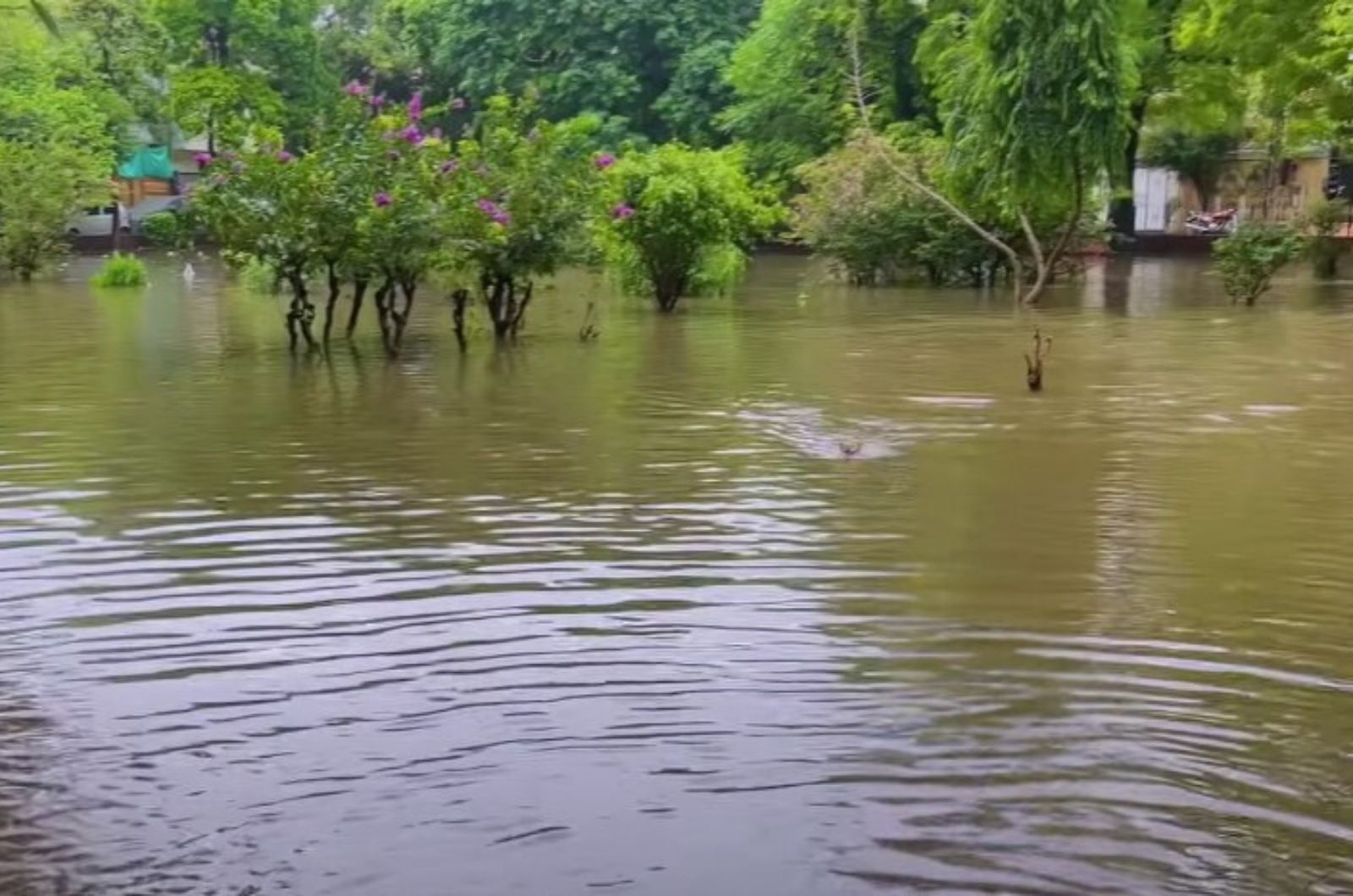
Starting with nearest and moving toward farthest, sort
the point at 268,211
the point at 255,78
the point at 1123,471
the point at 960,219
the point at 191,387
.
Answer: the point at 1123,471 → the point at 191,387 → the point at 268,211 → the point at 960,219 → the point at 255,78

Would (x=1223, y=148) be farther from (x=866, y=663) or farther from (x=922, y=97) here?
(x=866, y=663)

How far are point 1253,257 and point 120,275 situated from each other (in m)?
20.0

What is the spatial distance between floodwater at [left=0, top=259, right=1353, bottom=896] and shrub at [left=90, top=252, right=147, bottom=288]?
1755 centimetres

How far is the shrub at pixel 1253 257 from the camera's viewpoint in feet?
76.3

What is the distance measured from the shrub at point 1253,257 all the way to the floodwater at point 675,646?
11583 mm

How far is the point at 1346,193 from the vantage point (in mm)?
42562

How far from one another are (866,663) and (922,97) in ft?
115

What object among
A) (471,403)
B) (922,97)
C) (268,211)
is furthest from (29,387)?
(922,97)

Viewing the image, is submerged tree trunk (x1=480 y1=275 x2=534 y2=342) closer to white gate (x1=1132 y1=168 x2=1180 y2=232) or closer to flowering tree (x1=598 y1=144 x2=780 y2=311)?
flowering tree (x1=598 y1=144 x2=780 y2=311)

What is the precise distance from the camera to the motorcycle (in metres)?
47.3

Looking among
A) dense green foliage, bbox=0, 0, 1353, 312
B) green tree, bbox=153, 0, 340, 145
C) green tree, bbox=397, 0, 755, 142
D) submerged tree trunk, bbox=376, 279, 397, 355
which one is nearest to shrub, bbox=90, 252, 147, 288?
dense green foliage, bbox=0, 0, 1353, 312

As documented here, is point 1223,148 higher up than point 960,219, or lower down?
higher up

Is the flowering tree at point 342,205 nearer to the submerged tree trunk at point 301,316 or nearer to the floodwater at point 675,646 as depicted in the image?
the submerged tree trunk at point 301,316

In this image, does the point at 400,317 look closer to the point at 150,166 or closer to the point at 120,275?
the point at 120,275
